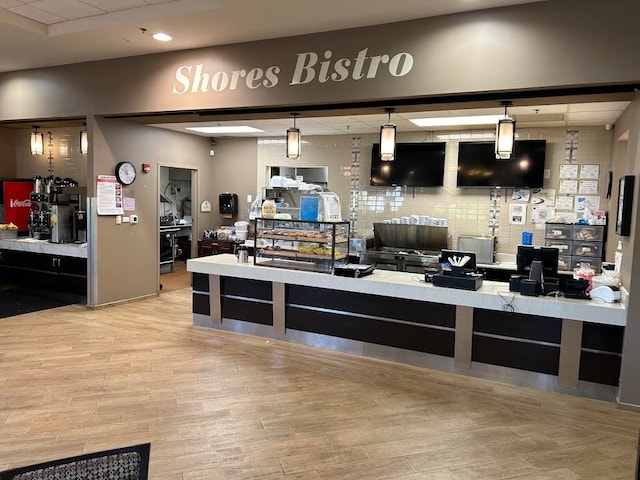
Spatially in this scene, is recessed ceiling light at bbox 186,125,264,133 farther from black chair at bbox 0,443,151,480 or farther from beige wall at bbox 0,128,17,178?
black chair at bbox 0,443,151,480

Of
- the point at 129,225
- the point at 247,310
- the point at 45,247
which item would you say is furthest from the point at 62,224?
the point at 247,310

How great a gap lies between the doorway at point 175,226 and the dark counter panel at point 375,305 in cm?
386

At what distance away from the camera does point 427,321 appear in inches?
175

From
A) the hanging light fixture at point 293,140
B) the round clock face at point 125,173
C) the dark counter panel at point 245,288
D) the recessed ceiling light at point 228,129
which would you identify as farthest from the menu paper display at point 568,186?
the round clock face at point 125,173

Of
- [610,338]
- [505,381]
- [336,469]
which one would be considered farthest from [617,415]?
[336,469]

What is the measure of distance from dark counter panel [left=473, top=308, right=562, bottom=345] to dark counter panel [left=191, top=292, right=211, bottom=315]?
3.12 meters

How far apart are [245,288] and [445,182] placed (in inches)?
154

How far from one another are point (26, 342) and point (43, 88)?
3717 millimetres

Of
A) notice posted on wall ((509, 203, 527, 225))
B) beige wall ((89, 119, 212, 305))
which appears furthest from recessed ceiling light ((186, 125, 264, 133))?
notice posted on wall ((509, 203, 527, 225))

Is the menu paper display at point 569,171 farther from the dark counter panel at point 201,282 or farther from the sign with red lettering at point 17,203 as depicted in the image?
the sign with red lettering at point 17,203

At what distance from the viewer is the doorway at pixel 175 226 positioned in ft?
30.2

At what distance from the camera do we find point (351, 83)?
4.62 metres

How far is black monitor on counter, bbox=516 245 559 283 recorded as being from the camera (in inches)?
163

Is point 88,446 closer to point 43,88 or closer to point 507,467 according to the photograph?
point 507,467
